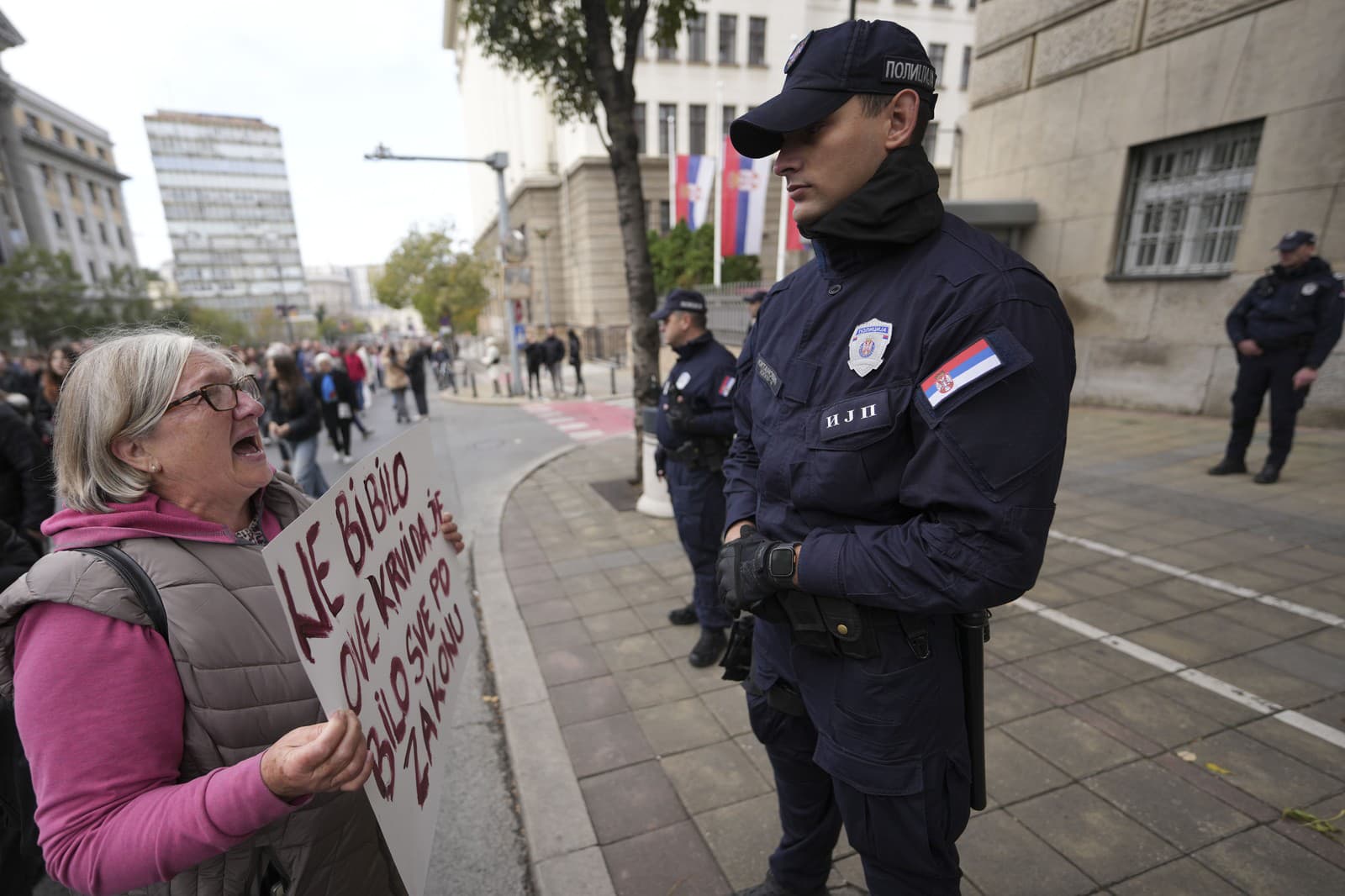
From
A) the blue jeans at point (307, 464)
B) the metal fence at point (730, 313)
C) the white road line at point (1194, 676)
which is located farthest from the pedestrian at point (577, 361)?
the white road line at point (1194, 676)

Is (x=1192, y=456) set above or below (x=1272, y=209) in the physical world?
below

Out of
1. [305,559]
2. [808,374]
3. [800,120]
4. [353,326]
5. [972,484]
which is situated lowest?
[353,326]

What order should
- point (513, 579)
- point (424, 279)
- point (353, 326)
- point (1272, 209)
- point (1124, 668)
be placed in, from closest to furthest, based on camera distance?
point (1124, 668), point (513, 579), point (1272, 209), point (424, 279), point (353, 326)

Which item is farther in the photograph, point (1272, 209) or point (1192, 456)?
point (1272, 209)

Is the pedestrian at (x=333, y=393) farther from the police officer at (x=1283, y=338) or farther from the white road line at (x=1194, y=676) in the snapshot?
the police officer at (x=1283, y=338)

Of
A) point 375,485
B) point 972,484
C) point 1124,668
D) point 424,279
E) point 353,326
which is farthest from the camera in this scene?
point 353,326

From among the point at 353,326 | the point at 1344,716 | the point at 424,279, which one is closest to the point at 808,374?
the point at 1344,716

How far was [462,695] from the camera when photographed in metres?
3.45

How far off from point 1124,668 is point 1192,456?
198 inches

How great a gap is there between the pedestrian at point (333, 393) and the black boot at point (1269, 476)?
1063 cm

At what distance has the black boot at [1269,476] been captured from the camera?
5723 mm

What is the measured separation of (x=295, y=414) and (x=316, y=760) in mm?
A: 6361

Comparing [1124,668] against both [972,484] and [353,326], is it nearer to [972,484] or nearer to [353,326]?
[972,484]

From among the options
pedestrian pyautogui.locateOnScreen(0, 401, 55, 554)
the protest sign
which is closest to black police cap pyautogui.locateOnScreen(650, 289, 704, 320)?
the protest sign
